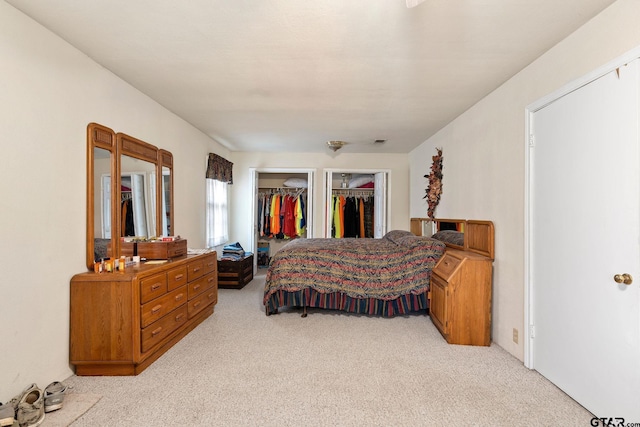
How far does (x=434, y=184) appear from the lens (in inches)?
170

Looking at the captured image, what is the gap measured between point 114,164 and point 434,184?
369 cm

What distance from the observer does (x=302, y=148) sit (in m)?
5.47

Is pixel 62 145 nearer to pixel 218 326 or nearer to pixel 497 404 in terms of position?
pixel 218 326

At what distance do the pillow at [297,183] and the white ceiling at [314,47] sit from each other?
2773mm

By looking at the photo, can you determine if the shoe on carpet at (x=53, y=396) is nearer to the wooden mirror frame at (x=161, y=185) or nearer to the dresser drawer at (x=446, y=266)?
the wooden mirror frame at (x=161, y=185)

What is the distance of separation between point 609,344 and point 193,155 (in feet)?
14.2

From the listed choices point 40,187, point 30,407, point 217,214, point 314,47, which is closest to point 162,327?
point 30,407

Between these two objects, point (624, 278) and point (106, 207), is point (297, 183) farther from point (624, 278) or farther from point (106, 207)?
point (624, 278)

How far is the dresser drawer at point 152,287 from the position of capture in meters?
2.26

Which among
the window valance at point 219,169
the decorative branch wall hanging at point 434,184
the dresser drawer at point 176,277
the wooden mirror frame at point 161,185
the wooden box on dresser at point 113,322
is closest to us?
the wooden box on dresser at point 113,322

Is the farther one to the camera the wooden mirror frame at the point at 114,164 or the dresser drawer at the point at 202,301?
the dresser drawer at the point at 202,301

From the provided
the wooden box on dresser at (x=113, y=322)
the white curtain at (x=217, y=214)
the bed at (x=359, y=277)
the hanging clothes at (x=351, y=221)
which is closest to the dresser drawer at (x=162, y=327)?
Result: the wooden box on dresser at (x=113, y=322)

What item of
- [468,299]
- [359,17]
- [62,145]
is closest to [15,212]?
[62,145]

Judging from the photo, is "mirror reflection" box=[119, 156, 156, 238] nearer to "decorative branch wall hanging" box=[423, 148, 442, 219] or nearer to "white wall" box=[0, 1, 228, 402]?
"white wall" box=[0, 1, 228, 402]
